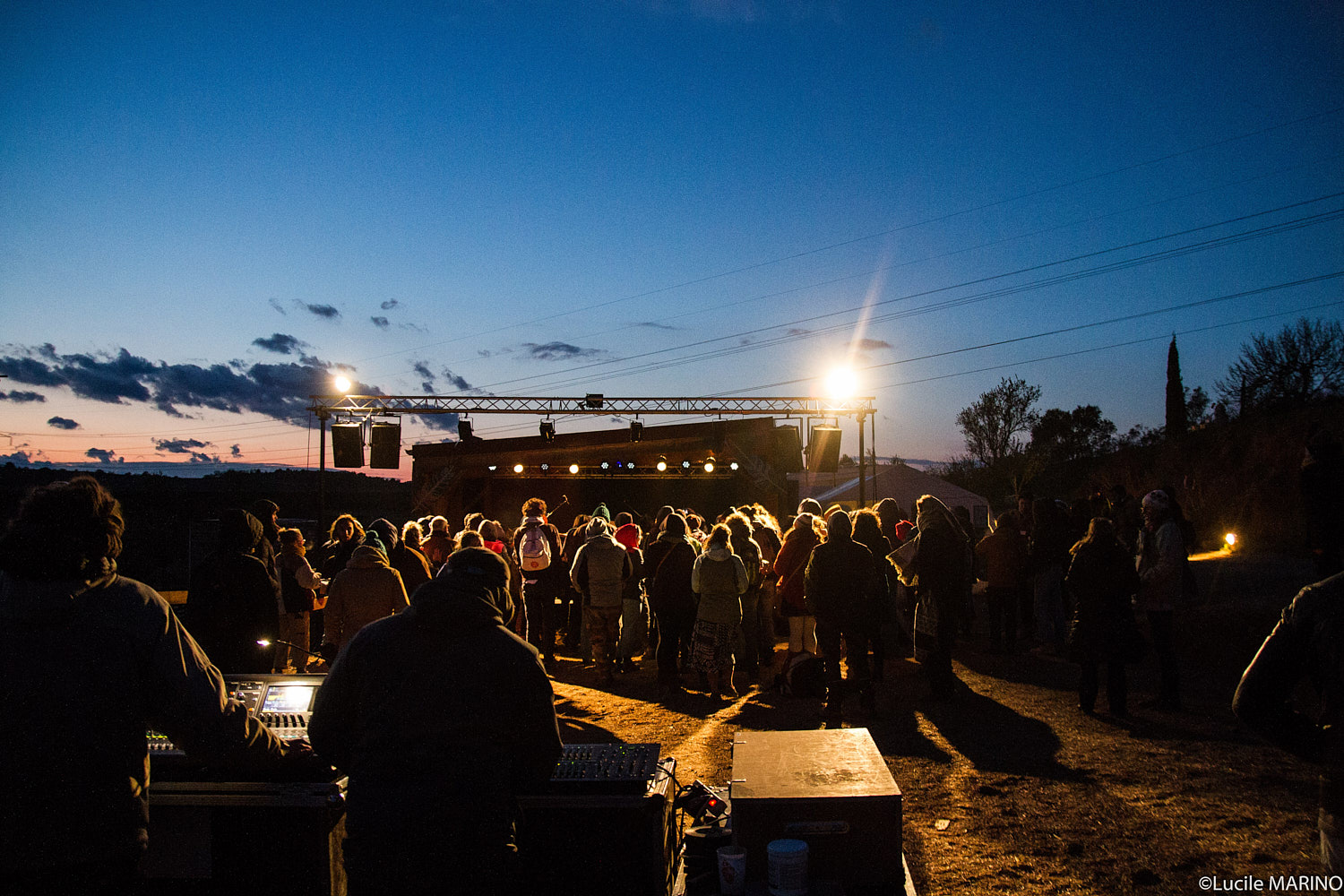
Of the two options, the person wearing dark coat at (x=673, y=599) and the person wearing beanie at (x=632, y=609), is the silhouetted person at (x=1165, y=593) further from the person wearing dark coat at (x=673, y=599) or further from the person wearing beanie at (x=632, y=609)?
the person wearing beanie at (x=632, y=609)

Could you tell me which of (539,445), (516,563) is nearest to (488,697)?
(516,563)

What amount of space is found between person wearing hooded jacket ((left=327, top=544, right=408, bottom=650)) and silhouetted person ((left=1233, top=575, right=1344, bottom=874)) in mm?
4711

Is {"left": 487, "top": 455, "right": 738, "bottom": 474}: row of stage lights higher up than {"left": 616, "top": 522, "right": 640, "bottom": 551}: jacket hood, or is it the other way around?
{"left": 487, "top": 455, "right": 738, "bottom": 474}: row of stage lights

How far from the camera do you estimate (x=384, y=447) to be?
23.2 m

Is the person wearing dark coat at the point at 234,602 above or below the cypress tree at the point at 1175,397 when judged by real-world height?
below

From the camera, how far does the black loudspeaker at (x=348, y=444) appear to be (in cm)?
2308

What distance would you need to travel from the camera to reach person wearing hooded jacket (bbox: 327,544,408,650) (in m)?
5.40

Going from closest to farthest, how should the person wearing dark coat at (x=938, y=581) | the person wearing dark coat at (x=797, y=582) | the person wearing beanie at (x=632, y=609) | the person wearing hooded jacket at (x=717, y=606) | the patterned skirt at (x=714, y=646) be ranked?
1. the person wearing dark coat at (x=938, y=581)
2. the person wearing hooded jacket at (x=717, y=606)
3. the patterned skirt at (x=714, y=646)
4. the person wearing dark coat at (x=797, y=582)
5. the person wearing beanie at (x=632, y=609)

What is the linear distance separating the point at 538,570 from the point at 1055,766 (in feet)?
17.9

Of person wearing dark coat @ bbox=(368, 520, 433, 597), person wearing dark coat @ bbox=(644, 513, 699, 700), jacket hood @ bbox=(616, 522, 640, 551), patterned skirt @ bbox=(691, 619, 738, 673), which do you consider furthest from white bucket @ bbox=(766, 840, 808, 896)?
jacket hood @ bbox=(616, 522, 640, 551)

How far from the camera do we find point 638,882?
102 inches

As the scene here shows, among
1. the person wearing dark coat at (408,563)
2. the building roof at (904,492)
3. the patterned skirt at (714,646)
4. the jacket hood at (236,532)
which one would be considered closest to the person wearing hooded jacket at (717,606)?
the patterned skirt at (714,646)

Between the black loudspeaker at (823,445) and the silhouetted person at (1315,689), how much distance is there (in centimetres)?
2151

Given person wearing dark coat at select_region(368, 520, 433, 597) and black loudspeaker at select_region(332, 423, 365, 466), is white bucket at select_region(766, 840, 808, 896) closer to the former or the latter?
person wearing dark coat at select_region(368, 520, 433, 597)
